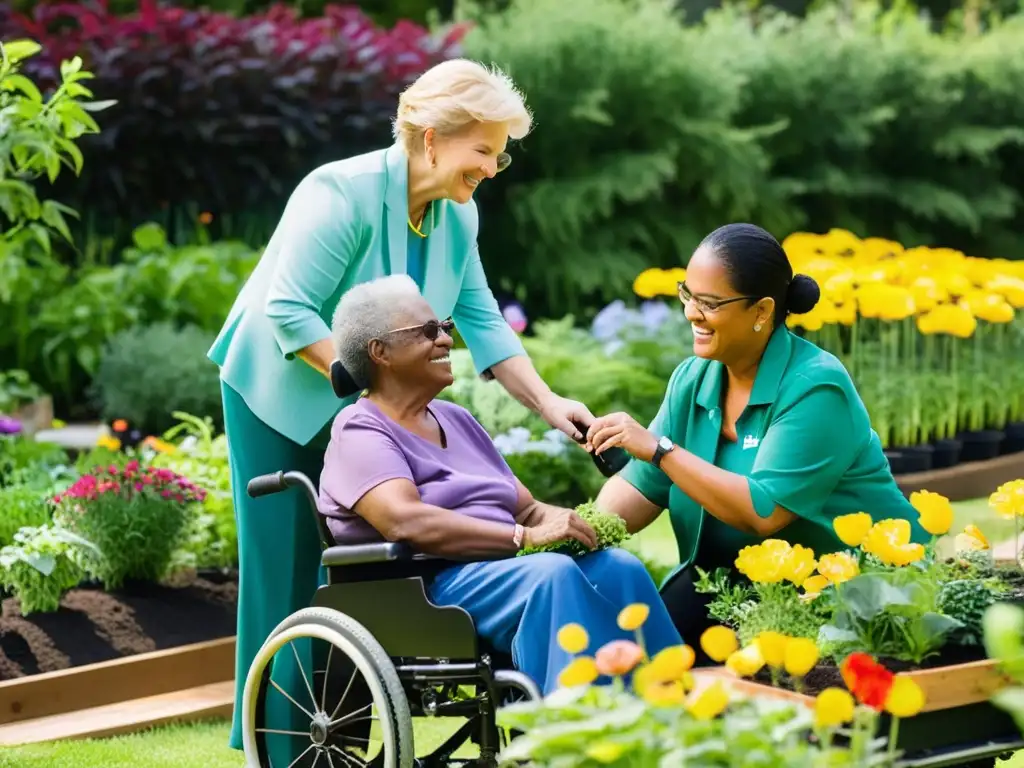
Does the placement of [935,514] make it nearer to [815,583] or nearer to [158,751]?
[815,583]

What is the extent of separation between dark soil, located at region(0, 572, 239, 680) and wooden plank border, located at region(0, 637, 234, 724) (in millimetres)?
63

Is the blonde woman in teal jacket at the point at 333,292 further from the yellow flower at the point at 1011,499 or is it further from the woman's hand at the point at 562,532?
the yellow flower at the point at 1011,499

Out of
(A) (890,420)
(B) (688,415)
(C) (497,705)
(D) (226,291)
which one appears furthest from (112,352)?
(C) (497,705)

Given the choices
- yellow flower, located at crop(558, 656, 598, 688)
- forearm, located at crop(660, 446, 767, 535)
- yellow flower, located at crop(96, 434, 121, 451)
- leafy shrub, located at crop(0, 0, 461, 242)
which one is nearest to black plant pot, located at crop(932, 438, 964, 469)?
leafy shrub, located at crop(0, 0, 461, 242)

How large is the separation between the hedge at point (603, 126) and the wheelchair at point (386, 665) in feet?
16.6

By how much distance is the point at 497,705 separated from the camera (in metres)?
3.12

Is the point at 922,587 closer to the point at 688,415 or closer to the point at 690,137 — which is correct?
the point at 688,415

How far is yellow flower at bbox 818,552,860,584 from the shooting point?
286cm

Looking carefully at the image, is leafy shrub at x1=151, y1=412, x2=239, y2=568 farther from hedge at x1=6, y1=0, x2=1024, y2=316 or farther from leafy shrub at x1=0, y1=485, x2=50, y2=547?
hedge at x1=6, y1=0, x2=1024, y2=316

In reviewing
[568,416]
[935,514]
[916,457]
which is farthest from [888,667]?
[916,457]

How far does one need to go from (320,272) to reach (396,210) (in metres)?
0.23

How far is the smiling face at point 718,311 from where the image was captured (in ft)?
11.6

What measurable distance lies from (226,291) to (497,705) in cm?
492

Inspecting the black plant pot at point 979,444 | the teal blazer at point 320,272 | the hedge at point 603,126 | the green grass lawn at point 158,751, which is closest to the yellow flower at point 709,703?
the teal blazer at point 320,272
